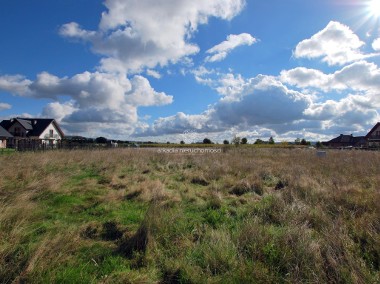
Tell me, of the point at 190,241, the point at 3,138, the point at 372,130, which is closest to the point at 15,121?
the point at 3,138

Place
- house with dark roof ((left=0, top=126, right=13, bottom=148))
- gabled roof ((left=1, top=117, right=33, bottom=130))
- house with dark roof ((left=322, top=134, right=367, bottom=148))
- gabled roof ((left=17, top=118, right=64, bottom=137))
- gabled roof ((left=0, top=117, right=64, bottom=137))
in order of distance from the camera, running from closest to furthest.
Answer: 1. house with dark roof ((left=0, top=126, right=13, bottom=148))
2. gabled roof ((left=1, top=117, right=33, bottom=130))
3. gabled roof ((left=0, top=117, right=64, bottom=137))
4. gabled roof ((left=17, top=118, right=64, bottom=137))
5. house with dark roof ((left=322, top=134, right=367, bottom=148))

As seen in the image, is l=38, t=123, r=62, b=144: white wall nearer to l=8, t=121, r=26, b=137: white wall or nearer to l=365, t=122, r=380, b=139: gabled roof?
l=8, t=121, r=26, b=137: white wall

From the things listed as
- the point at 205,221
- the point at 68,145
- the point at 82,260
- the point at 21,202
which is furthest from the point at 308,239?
the point at 68,145

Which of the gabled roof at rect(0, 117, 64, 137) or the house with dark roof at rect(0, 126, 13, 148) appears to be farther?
the gabled roof at rect(0, 117, 64, 137)

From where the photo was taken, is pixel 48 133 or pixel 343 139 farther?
pixel 343 139

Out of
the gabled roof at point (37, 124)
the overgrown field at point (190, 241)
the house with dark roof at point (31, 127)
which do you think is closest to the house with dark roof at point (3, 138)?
the house with dark roof at point (31, 127)

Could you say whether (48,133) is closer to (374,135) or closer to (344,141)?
(374,135)

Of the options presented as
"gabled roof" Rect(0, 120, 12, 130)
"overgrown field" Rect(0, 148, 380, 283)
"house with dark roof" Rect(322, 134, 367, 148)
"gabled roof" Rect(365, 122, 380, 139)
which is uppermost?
"gabled roof" Rect(0, 120, 12, 130)

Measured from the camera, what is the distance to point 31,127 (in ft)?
190

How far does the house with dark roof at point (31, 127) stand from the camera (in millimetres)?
56156

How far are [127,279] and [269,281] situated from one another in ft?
5.67

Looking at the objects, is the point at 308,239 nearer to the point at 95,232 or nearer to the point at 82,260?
the point at 82,260

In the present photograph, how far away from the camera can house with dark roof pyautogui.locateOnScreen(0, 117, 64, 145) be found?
2211 inches

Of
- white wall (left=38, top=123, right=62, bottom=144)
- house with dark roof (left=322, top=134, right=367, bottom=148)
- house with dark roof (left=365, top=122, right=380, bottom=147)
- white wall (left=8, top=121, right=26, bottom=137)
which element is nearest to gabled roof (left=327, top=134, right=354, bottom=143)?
house with dark roof (left=322, top=134, right=367, bottom=148)
